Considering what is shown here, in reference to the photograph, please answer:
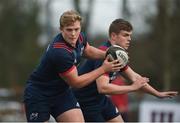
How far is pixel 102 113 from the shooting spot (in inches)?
339

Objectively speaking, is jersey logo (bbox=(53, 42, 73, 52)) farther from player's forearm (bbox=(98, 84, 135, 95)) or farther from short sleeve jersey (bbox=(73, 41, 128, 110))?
short sleeve jersey (bbox=(73, 41, 128, 110))

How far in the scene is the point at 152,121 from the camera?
43.6 feet

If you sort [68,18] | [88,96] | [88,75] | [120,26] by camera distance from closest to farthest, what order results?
[68,18] < [88,75] < [120,26] < [88,96]

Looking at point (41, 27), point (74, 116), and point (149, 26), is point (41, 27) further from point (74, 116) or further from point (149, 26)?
point (74, 116)

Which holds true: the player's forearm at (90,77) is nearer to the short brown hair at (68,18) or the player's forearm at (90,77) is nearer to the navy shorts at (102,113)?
the short brown hair at (68,18)

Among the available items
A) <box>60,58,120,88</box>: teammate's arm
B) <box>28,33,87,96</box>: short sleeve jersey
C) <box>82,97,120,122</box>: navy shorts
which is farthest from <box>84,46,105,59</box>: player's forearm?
<box>82,97,120,122</box>: navy shorts

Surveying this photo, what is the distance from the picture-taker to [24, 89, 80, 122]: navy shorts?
765 centimetres

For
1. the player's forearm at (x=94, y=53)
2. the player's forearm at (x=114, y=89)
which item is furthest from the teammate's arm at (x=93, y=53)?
the player's forearm at (x=114, y=89)

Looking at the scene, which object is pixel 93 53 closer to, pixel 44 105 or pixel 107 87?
pixel 107 87

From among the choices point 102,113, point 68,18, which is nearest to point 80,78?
point 68,18

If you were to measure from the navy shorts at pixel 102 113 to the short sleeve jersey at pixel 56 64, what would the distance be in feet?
2.92

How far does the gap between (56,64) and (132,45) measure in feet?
79.5

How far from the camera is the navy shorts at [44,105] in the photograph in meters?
7.65

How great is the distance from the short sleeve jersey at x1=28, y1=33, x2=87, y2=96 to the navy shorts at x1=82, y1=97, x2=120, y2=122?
2.92ft
